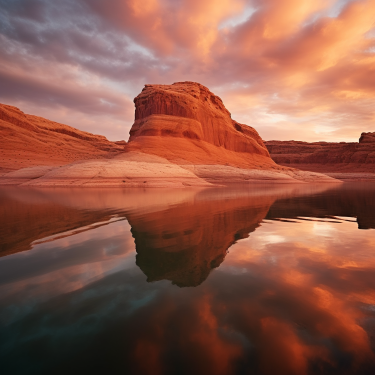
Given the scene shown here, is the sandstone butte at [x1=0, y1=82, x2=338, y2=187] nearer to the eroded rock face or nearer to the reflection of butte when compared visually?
the eroded rock face

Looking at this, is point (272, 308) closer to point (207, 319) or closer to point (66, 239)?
point (207, 319)

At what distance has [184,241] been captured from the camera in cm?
524

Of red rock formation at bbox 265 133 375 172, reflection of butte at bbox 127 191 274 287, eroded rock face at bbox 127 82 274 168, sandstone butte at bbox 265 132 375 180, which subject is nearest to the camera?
reflection of butte at bbox 127 191 274 287

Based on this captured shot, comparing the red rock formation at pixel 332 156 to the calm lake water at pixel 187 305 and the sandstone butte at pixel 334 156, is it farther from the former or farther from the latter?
the calm lake water at pixel 187 305

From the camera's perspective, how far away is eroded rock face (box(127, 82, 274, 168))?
4444 centimetres

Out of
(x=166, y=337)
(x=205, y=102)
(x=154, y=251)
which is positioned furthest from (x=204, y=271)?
(x=205, y=102)

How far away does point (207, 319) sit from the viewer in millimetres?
2500

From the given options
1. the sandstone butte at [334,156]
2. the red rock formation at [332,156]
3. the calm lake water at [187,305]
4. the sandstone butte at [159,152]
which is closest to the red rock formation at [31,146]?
the sandstone butte at [159,152]

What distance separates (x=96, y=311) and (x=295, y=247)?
399 cm

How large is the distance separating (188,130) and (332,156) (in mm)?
91536

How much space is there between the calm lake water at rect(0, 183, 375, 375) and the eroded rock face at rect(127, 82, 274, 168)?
36733 millimetres

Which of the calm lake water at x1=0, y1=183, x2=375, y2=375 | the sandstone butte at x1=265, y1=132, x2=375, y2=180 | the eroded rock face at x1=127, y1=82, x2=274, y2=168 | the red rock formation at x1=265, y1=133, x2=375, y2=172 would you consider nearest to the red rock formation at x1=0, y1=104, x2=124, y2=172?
the eroded rock face at x1=127, y1=82, x2=274, y2=168

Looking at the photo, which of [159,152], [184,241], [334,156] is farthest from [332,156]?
[184,241]

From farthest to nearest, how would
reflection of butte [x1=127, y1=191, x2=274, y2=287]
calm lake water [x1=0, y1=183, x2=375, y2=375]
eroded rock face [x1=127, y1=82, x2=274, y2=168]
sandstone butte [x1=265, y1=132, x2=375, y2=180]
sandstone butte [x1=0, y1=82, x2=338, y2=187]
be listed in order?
1. sandstone butte [x1=265, y1=132, x2=375, y2=180]
2. eroded rock face [x1=127, y1=82, x2=274, y2=168]
3. sandstone butte [x1=0, y1=82, x2=338, y2=187]
4. reflection of butte [x1=127, y1=191, x2=274, y2=287]
5. calm lake water [x1=0, y1=183, x2=375, y2=375]
